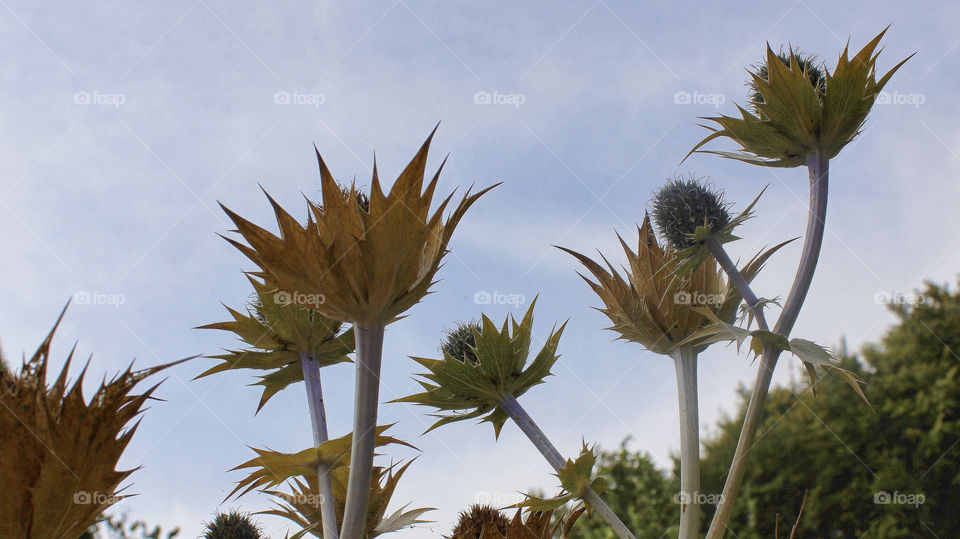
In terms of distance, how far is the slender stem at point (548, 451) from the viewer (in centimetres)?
225

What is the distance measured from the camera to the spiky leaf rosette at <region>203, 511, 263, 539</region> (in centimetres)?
262

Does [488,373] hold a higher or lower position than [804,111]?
lower

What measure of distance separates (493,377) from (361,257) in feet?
4.69

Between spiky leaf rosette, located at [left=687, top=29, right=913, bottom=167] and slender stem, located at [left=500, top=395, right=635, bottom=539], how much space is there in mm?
1417

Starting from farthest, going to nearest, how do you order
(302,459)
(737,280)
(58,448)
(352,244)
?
(737,280) → (302,459) → (352,244) → (58,448)

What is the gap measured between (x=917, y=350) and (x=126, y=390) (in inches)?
723

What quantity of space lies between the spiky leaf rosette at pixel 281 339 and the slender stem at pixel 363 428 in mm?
650

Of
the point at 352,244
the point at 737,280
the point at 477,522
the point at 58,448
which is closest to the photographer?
the point at 58,448

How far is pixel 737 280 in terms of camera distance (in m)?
2.59

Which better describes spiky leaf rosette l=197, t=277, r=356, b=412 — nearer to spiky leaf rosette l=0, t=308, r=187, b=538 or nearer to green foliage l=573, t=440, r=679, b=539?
spiky leaf rosette l=0, t=308, r=187, b=538

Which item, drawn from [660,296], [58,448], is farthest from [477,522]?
[58,448]

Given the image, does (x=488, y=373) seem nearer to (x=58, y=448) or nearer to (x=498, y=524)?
(x=498, y=524)

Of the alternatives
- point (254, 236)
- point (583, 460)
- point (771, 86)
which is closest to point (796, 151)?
point (771, 86)

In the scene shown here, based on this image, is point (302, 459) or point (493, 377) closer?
point (302, 459)
